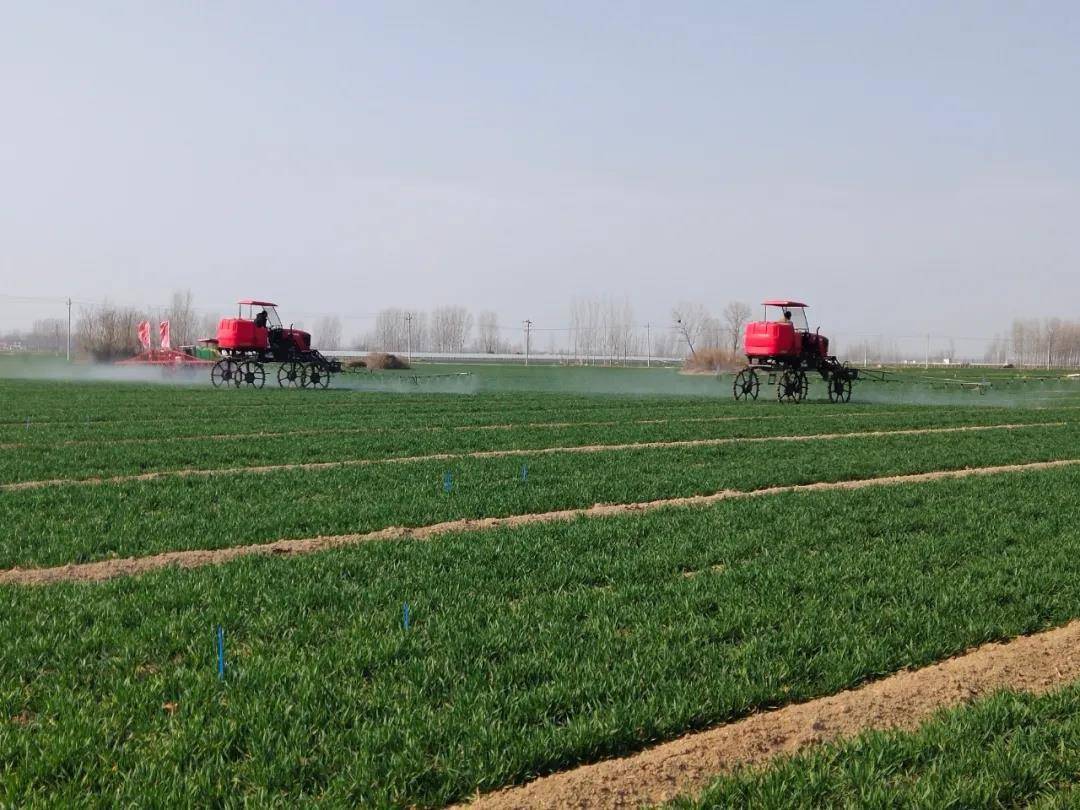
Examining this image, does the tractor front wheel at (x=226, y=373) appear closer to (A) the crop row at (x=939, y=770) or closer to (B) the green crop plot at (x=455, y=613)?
(B) the green crop plot at (x=455, y=613)

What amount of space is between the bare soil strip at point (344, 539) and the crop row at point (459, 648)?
1.78 ft

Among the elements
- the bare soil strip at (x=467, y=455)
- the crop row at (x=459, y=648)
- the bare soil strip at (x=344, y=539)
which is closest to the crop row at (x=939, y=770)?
the crop row at (x=459, y=648)

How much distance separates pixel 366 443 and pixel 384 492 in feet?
19.3

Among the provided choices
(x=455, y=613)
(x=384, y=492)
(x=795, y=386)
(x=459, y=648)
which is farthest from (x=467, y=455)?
(x=795, y=386)

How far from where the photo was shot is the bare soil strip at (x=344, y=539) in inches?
291

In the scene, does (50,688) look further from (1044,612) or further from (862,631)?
(1044,612)

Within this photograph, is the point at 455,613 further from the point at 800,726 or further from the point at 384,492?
the point at 384,492

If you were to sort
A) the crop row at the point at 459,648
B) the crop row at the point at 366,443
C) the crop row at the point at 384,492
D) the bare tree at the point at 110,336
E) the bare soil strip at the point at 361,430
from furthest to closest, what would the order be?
the bare tree at the point at 110,336 < the bare soil strip at the point at 361,430 < the crop row at the point at 366,443 < the crop row at the point at 384,492 < the crop row at the point at 459,648

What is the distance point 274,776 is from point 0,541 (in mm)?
5944

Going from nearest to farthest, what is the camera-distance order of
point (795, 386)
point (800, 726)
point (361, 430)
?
point (800, 726) < point (361, 430) < point (795, 386)

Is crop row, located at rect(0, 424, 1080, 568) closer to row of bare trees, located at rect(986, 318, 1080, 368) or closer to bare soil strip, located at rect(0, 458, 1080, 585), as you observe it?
bare soil strip, located at rect(0, 458, 1080, 585)

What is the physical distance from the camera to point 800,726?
4.59 m

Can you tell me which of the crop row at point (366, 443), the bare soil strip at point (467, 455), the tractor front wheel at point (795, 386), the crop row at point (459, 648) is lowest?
the crop row at point (459, 648)

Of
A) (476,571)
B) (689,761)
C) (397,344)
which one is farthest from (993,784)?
(397,344)
